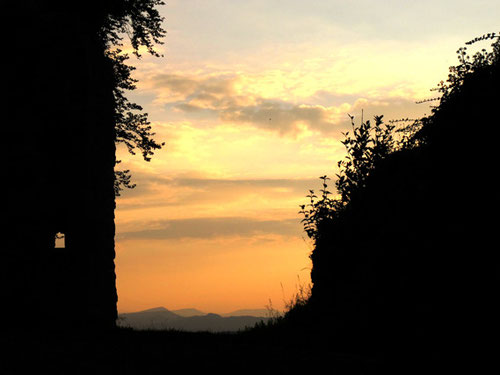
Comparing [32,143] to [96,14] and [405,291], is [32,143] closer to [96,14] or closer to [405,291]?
[405,291]

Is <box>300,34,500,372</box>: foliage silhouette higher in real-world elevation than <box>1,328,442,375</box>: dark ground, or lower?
higher

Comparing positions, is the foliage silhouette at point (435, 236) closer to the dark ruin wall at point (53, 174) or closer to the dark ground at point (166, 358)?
the dark ground at point (166, 358)

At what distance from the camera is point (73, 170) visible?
383 inches

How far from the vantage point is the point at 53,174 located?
9.45m

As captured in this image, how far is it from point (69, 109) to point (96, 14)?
22.1 feet

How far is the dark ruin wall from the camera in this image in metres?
8.96

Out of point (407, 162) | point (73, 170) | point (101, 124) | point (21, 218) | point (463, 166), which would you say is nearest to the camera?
point (463, 166)

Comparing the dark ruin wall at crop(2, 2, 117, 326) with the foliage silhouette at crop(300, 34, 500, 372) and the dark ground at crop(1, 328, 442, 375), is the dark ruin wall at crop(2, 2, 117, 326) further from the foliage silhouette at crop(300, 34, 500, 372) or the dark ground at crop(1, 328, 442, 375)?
the foliage silhouette at crop(300, 34, 500, 372)

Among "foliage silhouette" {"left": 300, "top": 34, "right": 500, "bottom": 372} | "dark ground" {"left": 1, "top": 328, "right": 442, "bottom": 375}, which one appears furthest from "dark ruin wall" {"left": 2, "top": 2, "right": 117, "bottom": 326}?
"foliage silhouette" {"left": 300, "top": 34, "right": 500, "bottom": 372}

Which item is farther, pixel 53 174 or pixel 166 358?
pixel 53 174

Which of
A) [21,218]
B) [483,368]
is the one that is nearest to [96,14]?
[21,218]

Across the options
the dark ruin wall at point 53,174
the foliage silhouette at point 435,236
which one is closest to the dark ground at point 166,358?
the foliage silhouette at point 435,236

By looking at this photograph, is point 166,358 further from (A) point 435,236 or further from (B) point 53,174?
(B) point 53,174

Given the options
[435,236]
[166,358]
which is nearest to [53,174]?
[166,358]
